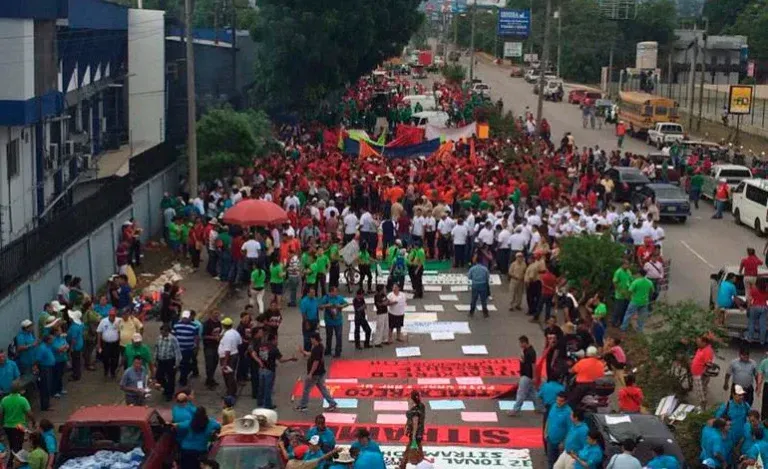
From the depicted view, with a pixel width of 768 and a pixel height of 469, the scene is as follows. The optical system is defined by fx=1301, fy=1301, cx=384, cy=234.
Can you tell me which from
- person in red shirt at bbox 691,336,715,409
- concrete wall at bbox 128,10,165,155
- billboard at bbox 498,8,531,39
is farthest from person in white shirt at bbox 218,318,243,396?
billboard at bbox 498,8,531,39

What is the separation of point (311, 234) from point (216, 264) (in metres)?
2.36

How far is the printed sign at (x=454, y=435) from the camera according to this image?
18.8 m

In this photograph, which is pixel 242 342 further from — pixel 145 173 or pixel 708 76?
pixel 708 76

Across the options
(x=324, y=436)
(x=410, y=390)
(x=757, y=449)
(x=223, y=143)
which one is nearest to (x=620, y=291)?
(x=410, y=390)

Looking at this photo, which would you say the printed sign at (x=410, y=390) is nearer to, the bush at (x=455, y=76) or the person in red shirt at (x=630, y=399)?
the person in red shirt at (x=630, y=399)

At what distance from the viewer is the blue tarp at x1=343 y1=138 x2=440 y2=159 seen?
46781 mm

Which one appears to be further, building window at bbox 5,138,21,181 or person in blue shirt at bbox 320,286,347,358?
building window at bbox 5,138,21,181

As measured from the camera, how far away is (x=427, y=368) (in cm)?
2325

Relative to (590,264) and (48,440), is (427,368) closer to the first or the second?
(590,264)

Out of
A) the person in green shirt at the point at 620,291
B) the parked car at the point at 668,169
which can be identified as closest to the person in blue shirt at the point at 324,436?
the person in green shirt at the point at 620,291

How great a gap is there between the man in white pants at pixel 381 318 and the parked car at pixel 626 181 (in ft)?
66.3

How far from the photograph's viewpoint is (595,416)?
16406 mm

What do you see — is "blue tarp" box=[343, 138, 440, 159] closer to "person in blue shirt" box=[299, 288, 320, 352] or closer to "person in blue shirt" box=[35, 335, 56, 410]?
"person in blue shirt" box=[299, 288, 320, 352]

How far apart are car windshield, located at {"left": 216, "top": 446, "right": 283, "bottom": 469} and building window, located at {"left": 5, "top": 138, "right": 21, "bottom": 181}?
17.5 meters
